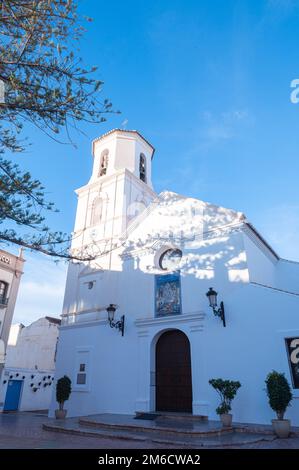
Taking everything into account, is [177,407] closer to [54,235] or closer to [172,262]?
[172,262]

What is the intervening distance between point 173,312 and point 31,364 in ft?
69.8

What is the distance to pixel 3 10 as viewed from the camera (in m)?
5.44

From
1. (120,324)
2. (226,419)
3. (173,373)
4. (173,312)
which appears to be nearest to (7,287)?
(120,324)

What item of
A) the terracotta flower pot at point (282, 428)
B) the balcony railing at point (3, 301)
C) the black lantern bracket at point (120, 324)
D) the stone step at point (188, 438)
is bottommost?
the stone step at point (188, 438)

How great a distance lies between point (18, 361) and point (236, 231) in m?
25.1

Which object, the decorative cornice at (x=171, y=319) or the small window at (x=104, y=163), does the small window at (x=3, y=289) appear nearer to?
the small window at (x=104, y=163)

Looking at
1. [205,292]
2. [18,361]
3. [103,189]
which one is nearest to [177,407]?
[205,292]

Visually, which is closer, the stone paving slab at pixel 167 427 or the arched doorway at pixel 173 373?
the stone paving slab at pixel 167 427

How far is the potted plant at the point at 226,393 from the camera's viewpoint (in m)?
8.81

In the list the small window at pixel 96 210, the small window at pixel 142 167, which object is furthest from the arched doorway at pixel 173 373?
the small window at pixel 142 167

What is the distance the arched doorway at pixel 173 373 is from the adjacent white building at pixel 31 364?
12419 mm

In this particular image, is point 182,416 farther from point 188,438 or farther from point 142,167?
point 142,167

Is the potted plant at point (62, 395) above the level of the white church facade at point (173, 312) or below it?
below

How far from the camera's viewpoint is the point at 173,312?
1232 cm
